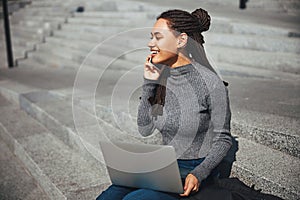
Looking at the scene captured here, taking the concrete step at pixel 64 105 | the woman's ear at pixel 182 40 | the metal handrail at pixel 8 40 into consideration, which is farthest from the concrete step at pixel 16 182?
the metal handrail at pixel 8 40

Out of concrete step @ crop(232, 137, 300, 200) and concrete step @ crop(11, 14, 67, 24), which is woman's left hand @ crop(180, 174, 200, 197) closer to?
concrete step @ crop(232, 137, 300, 200)

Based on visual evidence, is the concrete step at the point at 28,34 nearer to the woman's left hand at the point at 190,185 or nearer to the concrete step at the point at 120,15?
the concrete step at the point at 120,15

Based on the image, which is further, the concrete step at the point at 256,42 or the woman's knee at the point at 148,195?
the concrete step at the point at 256,42

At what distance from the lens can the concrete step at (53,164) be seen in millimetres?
2861

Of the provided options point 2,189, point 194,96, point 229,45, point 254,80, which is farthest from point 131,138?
point 229,45

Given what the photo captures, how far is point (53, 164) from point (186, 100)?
5.83 feet

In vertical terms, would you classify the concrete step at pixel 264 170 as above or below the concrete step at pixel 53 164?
above

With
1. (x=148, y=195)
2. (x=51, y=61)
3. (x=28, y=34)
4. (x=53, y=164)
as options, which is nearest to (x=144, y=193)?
(x=148, y=195)

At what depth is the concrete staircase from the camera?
260cm

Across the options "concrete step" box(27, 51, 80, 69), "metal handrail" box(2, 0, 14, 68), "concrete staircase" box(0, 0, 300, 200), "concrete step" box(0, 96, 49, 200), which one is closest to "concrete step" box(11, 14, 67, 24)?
"concrete step" box(27, 51, 80, 69)

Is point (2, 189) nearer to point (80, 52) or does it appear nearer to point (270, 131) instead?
point (270, 131)

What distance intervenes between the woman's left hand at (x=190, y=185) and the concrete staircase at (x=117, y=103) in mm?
592

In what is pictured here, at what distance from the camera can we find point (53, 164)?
3350mm

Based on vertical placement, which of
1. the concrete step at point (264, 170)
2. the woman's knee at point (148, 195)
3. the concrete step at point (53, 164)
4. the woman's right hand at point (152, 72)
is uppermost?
the woman's right hand at point (152, 72)
